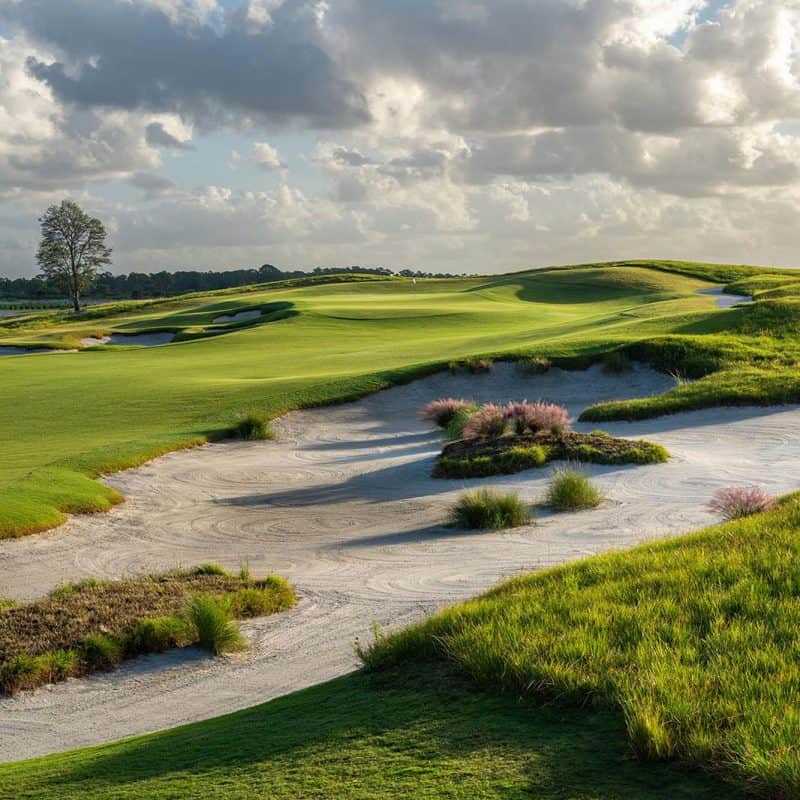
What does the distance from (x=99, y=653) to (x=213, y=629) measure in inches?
42.3

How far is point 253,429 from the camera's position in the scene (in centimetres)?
2248

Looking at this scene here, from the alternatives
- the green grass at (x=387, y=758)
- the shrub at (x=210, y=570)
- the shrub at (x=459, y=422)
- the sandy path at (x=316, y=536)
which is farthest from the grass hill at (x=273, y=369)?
the green grass at (x=387, y=758)

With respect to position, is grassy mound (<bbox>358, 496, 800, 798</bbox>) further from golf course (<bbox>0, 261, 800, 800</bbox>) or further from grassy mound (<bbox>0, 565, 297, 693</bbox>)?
grassy mound (<bbox>0, 565, 297, 693</bbox>)

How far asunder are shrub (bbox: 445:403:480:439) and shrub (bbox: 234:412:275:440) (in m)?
4.19

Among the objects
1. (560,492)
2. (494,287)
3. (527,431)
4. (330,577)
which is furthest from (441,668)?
(494,287)

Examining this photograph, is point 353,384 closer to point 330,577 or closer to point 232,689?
point 330,577

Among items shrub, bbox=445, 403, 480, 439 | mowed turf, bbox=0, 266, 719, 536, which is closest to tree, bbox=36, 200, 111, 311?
mowed turf, bbox=0, 266, 719, 536

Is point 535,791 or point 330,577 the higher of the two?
point 535,791

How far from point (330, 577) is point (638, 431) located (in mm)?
10670

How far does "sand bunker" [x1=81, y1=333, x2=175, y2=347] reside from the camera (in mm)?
56812

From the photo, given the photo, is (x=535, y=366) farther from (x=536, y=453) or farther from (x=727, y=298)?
(x=727, y=298)

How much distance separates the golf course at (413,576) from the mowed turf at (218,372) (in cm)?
17

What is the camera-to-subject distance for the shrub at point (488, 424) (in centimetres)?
1884

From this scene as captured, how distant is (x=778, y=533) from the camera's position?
8.73 meters
